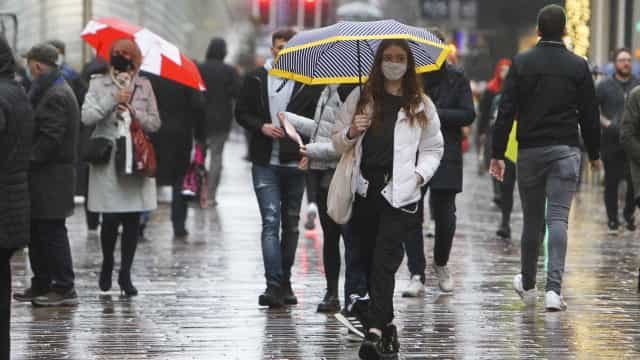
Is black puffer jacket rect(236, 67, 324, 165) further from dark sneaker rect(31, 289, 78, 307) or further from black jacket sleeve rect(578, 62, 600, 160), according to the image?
black jacket sleeve rect(578, 62, 600, 160)

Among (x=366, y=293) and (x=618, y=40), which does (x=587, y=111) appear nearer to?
(x=366, y=293)

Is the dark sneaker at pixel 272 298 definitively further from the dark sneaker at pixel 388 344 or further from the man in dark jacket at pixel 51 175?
the dark sneaker at pixel 388 344

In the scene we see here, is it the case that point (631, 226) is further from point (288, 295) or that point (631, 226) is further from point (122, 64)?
point (122, 64)

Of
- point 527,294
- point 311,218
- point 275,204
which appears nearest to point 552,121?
point 527,294

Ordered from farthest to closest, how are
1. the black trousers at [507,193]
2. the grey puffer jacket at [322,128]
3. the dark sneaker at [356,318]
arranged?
the black trousers at [507,193] → the grey puffer jacket at [322,128] → the dark sneaker at [356,318]

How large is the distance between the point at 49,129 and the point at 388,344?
3472 mm

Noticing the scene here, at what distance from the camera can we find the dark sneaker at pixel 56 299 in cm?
1148

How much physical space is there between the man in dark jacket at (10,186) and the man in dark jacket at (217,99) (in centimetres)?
1236

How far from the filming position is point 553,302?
1098 cm

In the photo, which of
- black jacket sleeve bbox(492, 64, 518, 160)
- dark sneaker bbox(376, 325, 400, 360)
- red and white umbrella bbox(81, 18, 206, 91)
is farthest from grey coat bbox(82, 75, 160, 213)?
dark sneaker bbox(376, 325, 400, 360)

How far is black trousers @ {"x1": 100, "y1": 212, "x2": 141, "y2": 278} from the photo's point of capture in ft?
39.1

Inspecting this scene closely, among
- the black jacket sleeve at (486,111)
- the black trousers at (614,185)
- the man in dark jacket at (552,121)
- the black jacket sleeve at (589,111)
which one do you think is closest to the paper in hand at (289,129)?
the man in dark jacket at (552,121)

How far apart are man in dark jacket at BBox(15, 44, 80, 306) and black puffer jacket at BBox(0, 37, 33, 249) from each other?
8.87ft

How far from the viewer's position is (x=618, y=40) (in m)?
30.8
